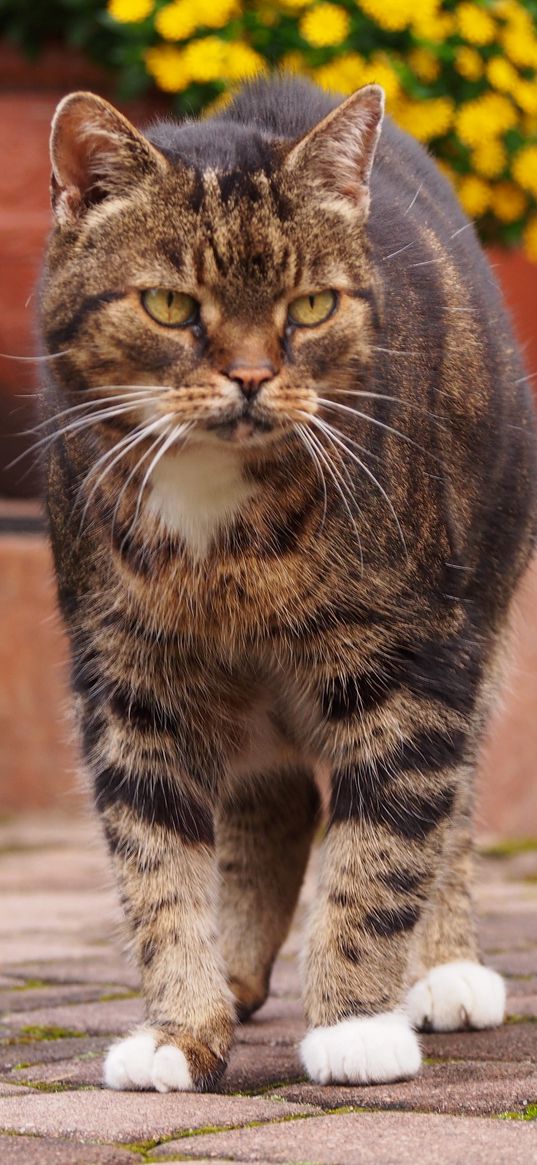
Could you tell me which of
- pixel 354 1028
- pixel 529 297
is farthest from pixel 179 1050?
pixel 529 297

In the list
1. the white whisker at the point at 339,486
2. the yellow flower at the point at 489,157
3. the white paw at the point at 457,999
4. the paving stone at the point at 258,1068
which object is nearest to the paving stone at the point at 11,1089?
the paving stone at the point at 258,1068

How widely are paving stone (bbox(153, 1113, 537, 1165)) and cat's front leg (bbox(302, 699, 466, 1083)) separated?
1.49ft

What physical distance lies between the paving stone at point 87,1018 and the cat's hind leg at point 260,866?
0.70ft

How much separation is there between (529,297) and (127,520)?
3.67 m

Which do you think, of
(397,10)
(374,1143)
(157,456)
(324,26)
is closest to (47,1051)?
(374,1143)

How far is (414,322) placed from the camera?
2.99 m

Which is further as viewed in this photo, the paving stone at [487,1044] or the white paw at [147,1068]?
the paving stone at [487,1044]

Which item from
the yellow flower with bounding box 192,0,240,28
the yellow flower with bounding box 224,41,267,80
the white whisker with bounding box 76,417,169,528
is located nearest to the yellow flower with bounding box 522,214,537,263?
the yellow flower with bounding box 224,41,267,80

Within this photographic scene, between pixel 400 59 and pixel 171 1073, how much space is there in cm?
412

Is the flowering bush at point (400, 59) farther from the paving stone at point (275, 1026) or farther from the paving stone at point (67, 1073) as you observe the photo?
the paving stone at point (67, 1073)

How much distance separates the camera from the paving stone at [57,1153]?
6.75 ft

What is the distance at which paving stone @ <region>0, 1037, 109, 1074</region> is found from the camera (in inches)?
111

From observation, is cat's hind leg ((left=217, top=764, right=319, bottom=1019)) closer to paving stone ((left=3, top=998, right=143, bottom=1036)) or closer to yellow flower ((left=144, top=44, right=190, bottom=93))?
paving stone ((left=3, top=998, right=143, bottom=1036))

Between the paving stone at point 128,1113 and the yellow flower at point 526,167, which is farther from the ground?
the yellow flower at point 526,167
